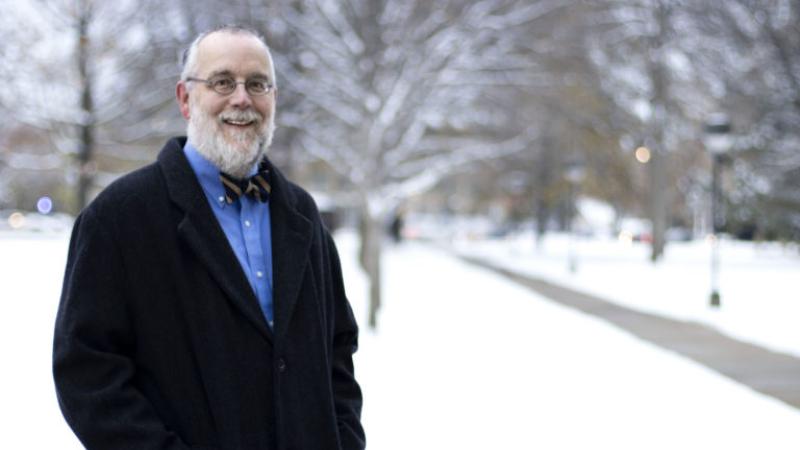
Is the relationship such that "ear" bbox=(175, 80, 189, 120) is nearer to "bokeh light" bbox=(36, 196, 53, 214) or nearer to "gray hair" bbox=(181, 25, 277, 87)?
"gray hair" bbox=(181, 25, 277, 87)

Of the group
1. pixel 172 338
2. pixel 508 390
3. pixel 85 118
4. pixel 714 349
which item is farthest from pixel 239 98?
pixel 85 118

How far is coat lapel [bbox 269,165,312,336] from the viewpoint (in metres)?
2.48

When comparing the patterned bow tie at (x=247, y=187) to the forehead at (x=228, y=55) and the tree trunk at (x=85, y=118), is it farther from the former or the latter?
the tree trunk at (x=85, y=118)

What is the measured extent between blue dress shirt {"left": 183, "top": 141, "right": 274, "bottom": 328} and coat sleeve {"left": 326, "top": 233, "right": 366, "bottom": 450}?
388 millimetres

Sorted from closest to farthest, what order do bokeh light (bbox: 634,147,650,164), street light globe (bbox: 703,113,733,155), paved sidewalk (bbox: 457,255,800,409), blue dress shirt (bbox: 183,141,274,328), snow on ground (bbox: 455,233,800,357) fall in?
blue dress shirt (bbox: 183,141,274,328)
paved sidewalk (bbox: 457,255,800,409)
snow on ground (bbox: 455,233,800,357)
street light globe (bbox: 703,113,733,155)
bokeh light (bbox: 634,147,650,164)

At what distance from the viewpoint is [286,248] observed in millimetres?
2578

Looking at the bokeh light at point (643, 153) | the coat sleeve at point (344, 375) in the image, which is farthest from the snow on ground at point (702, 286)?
the coat sleeve at point (344, 375)

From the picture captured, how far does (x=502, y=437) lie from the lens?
6.66 meters

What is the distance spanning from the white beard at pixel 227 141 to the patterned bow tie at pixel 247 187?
23mm

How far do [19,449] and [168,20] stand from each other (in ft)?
53.5

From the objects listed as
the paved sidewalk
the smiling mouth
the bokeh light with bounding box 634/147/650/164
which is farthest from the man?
the bokeh light with bounding box 634/147/650/164

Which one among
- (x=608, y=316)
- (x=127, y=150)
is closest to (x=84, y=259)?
(x=608, y=316)

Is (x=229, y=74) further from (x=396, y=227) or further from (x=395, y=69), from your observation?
(x=396, y=227)

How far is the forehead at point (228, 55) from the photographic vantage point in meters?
2.57
